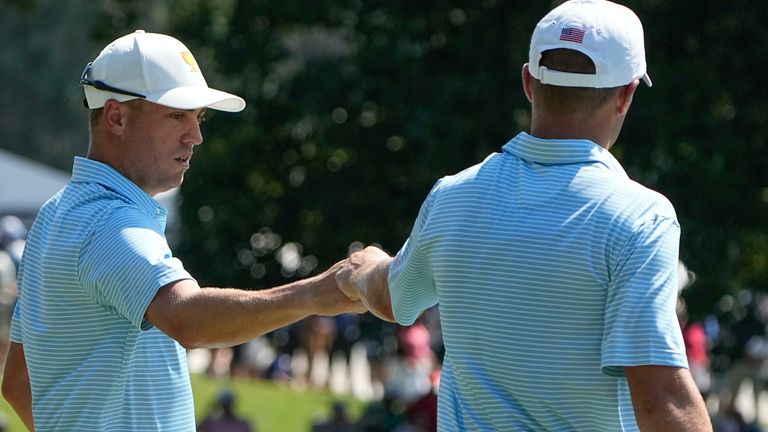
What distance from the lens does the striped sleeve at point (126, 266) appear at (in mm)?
3469

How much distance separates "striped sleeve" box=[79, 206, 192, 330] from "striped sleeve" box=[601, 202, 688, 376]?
1103 millimetres

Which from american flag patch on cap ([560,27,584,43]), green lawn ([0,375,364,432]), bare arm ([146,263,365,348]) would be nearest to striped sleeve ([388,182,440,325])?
bare arm ([146,263,365,348])

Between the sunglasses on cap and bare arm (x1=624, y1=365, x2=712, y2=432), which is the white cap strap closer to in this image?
bare arm (x1=624, y1=365, x2=712, y2=432)

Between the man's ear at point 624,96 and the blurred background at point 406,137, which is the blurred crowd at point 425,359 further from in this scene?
the man's ear at point 624,96

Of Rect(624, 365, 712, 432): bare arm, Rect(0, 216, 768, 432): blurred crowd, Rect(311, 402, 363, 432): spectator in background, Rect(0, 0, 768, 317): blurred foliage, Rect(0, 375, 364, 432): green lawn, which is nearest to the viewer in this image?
Rect(624, 365, 712, 432): bare arm

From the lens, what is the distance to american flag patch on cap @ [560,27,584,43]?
316cm

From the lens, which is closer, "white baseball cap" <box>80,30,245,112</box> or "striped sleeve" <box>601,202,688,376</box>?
"striped sleeve" <box>601,202,688,376</box>

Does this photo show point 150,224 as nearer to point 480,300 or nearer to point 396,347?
point 480,300

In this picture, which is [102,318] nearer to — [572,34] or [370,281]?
[370,281]

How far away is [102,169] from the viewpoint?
3.81m

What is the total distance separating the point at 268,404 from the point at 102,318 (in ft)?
47.2

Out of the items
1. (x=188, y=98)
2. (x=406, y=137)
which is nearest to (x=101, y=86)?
(x=188, y=98)

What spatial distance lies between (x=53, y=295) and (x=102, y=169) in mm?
362

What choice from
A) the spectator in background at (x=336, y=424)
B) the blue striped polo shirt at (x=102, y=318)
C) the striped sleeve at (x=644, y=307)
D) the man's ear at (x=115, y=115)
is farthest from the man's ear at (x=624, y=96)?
the spectator in background at (x=336, y=424)
